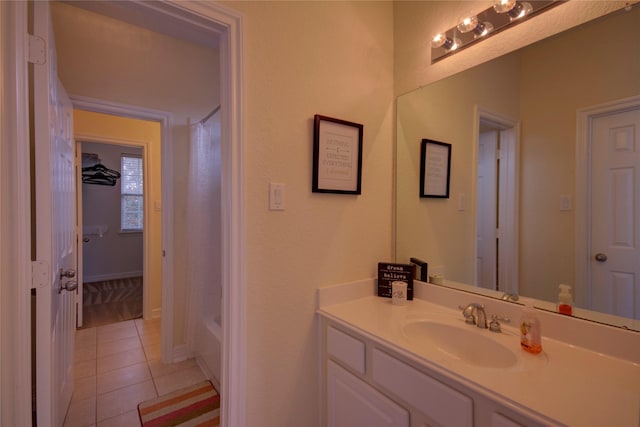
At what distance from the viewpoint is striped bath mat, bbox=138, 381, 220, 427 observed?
5.77 ft

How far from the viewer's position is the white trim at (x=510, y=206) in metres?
1.30

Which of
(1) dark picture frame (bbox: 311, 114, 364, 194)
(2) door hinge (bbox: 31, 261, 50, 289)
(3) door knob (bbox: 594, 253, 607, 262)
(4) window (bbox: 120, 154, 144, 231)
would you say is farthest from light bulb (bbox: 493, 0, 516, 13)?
(4) window (bbox: 120, 154, 144, 231)

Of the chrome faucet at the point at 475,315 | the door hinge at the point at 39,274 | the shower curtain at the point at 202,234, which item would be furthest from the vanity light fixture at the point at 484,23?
the door hinge at the point at 39,274

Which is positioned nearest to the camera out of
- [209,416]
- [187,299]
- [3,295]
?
[3,295]

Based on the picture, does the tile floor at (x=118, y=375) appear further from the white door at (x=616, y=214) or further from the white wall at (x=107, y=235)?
the white wall at (x=107, y=235)

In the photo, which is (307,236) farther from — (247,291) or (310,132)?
(310,132)

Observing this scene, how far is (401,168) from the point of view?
172 cm

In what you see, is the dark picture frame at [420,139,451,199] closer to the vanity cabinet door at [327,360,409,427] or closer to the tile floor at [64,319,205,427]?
the vanity cabinet door at [327,360,409,427]

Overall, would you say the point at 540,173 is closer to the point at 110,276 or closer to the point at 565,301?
the point at 565,301

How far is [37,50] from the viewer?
98cm

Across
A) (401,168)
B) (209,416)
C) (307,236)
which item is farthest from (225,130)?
(209,416)

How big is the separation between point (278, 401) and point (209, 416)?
0.80m

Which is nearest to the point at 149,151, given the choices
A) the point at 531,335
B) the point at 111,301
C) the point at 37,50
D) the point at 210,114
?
the point at 210,114

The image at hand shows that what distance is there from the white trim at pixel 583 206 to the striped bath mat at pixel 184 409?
197 cm
